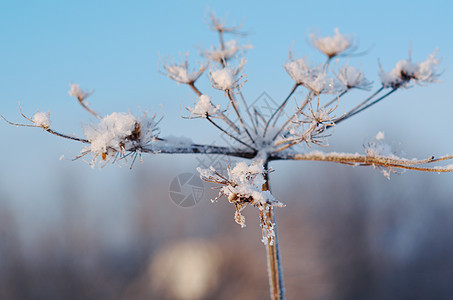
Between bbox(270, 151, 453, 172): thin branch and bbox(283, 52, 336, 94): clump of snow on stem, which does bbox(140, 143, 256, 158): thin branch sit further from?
bbox(283, 52, 336, 94): clump of snow on stem

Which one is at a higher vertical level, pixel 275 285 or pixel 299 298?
pixel 275 285

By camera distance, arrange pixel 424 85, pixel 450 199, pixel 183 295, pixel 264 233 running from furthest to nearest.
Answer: pixel 450 199
pixel 183 295
pixel 424 85
pixel 264 233

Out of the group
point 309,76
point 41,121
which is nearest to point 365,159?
point 309,76

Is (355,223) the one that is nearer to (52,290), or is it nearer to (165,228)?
(165,228)

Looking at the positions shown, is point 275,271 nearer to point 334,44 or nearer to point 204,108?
point 204,108

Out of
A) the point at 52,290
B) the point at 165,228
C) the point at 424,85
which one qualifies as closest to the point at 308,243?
the point at 165,228

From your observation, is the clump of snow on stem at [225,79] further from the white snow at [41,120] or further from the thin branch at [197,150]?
the white snow at [41,120]

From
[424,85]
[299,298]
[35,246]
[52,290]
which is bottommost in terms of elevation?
[299,298]
